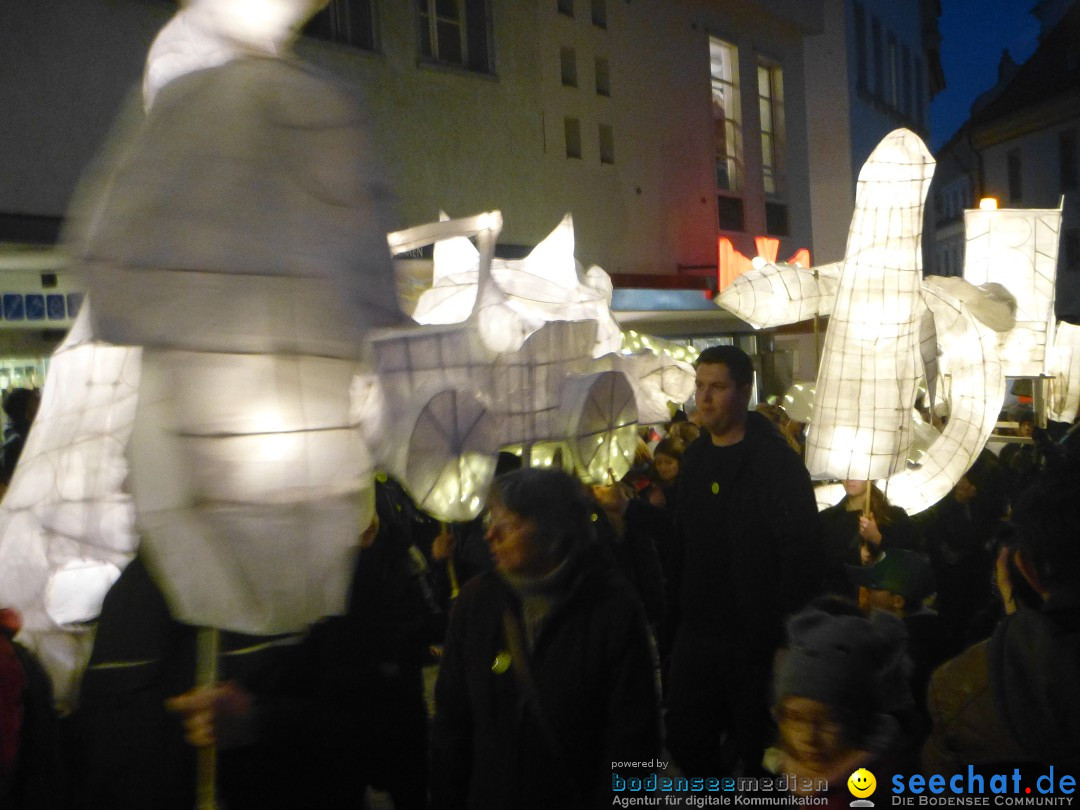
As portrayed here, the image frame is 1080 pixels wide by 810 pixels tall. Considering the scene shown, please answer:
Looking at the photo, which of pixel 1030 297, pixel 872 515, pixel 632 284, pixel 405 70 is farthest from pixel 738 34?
pixel 872 515

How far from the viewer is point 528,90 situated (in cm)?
1482

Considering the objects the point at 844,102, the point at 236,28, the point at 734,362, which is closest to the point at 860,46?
the point at 844,102

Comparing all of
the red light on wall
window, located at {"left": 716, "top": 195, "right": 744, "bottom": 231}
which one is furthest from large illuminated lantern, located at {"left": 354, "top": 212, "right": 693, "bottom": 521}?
window, located at {"left": 716, "top": 195, "right": 744, "bottom": 231}

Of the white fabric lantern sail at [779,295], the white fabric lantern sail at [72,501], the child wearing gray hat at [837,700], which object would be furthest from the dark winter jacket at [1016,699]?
the white fabric lantern sail at [779,295]

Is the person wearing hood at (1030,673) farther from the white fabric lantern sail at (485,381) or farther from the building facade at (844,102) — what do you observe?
the building facade at (844,102)

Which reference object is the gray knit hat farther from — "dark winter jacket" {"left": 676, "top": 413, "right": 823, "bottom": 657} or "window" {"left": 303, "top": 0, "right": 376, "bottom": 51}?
"window" {"left": 303, "top": 0, "right": 376, "bottom": 51}

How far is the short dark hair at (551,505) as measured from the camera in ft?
9.28

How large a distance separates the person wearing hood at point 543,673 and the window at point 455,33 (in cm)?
1134

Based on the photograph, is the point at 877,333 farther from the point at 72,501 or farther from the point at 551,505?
the point at 72,501

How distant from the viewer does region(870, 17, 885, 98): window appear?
27797 millimetres

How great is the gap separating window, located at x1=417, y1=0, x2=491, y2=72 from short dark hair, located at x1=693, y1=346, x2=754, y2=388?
32.4ft

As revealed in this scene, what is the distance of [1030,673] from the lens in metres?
2.24

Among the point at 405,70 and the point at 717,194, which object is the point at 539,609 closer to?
the point at 405,70

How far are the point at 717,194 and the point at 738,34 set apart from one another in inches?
125
